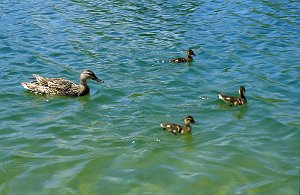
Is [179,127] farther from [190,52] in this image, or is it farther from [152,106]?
[190,52]

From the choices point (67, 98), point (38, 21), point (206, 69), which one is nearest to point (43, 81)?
point (67, 98)

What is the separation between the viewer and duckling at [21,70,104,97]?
544 inches

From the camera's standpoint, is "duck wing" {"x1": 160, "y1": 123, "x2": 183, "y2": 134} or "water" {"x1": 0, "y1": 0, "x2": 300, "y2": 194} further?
"duck wing" {"x1": 160, "y1": 123, "x2": 183, "y2": 134}

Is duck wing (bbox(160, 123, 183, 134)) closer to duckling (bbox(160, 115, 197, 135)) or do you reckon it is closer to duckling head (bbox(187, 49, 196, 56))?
duckling (bbox(160, 115, 197, 135))

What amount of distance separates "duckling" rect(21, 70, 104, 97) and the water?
8.9 inches

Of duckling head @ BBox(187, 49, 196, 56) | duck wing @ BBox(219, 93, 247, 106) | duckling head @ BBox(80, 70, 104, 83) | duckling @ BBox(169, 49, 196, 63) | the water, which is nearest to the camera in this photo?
the water

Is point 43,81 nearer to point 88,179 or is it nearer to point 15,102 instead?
point 15,102

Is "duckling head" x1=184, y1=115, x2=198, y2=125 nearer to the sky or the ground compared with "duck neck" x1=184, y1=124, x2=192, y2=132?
nearer to the sky

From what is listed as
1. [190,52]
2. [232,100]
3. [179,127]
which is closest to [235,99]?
[232,100]

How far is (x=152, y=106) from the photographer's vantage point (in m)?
12.6

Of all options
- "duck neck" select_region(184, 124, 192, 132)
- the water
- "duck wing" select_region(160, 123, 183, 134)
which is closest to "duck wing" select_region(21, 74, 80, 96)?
the water

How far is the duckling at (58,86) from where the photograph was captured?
13.8 metres

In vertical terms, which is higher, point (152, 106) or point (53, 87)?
point (53, 87)

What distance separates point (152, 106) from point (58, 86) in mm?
2936
